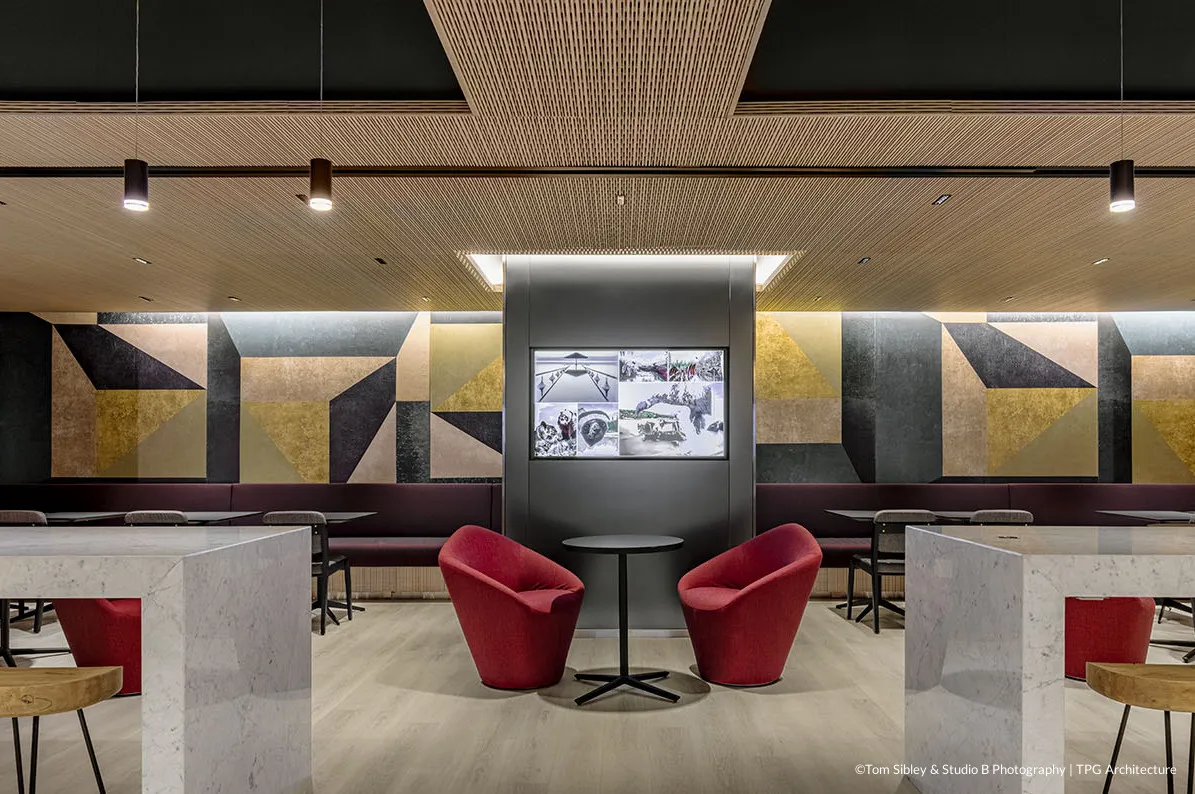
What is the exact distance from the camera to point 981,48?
3588 millimetres

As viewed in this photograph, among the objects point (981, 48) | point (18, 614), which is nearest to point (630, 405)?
point (981, 48)

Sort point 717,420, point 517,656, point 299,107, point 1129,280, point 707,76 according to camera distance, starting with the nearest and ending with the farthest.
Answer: point 707,76, point 299,107, point 517,656, point 717,420, point 1129,280

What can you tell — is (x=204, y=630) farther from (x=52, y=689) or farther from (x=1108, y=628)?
(x=1108, y=628)

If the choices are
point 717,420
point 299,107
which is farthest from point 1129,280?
point 299,107

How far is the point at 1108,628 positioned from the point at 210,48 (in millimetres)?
5661

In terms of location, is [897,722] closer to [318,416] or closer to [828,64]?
[828,64]

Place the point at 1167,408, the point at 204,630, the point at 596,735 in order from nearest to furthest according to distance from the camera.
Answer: the point at 204,630, the point at 596,735, the point at 1167,408

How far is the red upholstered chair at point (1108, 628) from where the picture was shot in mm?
4801

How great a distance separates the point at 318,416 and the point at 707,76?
7.17m

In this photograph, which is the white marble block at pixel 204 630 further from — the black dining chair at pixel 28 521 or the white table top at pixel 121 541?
the black dining chair at pixel 28 521

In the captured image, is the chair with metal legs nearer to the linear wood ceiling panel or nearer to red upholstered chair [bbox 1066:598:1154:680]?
the linear wood ceiling panel

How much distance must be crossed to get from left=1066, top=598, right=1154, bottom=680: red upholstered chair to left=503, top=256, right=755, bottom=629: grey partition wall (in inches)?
88.9

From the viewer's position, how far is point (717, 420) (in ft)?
21.0

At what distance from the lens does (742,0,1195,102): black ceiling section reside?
11.7 feet
